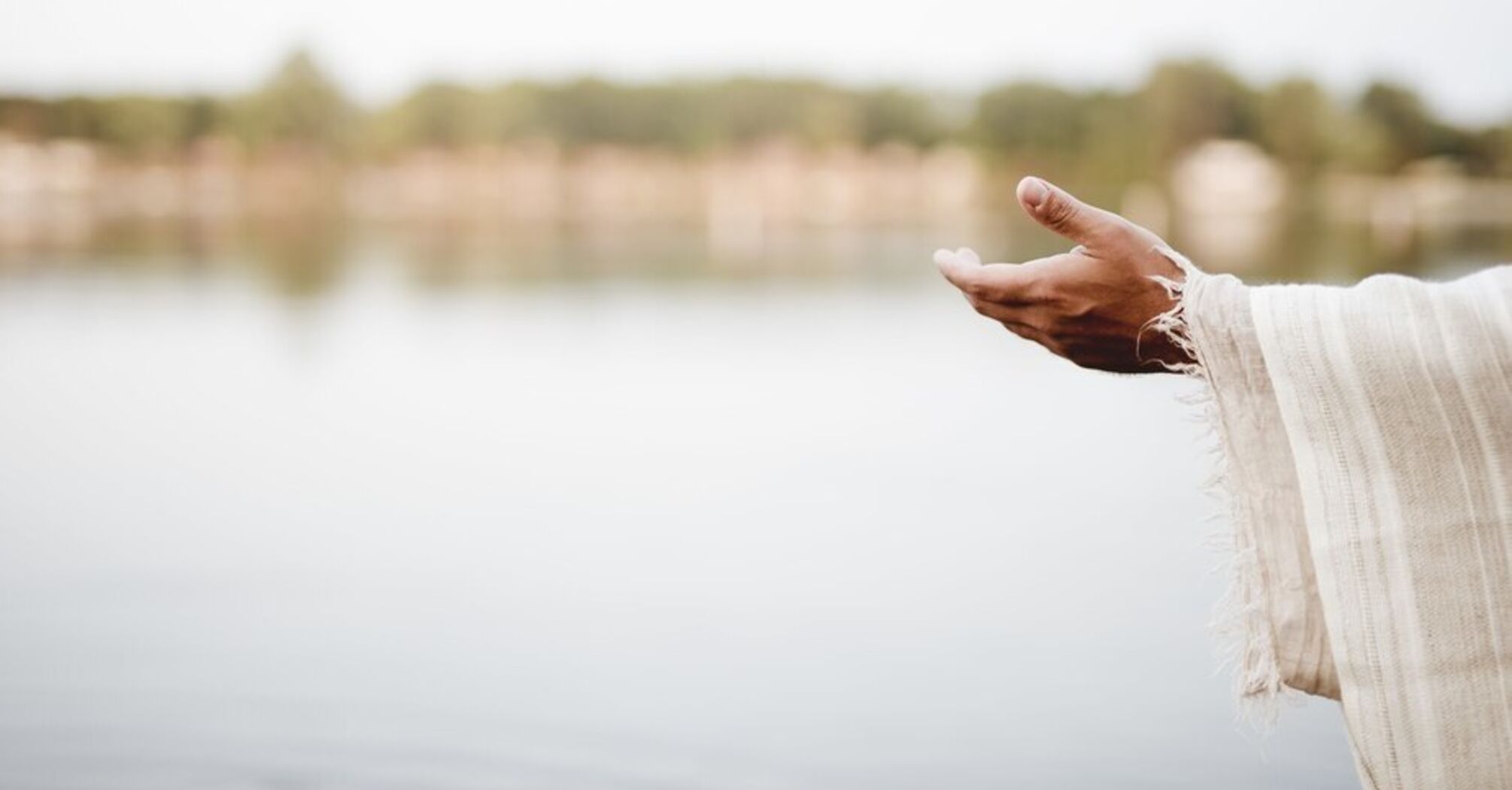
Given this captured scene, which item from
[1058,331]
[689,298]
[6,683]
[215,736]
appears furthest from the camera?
[689,298]

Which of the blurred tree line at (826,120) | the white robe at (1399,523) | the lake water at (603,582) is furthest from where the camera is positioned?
the blurred tree line at (826,120)

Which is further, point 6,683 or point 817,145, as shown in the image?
point 817,145

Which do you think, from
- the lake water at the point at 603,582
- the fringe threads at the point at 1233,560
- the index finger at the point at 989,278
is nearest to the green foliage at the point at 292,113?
the lake water at the point at 603,582

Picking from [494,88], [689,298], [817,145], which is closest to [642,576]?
[689,298]

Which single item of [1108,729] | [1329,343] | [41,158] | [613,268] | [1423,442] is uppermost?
[41,158]

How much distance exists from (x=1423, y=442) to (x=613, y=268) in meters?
33.2

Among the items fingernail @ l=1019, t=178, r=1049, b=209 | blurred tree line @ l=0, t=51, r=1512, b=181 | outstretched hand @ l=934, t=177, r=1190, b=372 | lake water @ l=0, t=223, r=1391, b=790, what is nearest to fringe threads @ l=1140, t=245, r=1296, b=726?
outstretched hand @ l=934, t=177, r=1190, b=372

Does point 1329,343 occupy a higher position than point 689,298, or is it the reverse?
point 689,298

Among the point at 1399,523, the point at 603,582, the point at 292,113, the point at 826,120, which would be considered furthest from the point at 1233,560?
the point at 826,120

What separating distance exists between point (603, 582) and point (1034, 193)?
16.7 feet

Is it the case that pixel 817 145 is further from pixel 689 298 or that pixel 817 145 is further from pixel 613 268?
pixel 689 298

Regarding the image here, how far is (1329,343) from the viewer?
2002 mm

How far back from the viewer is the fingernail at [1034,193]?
212 cm

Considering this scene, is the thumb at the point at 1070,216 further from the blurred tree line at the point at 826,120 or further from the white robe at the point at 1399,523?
the blurred tree line at the point at 826,120
